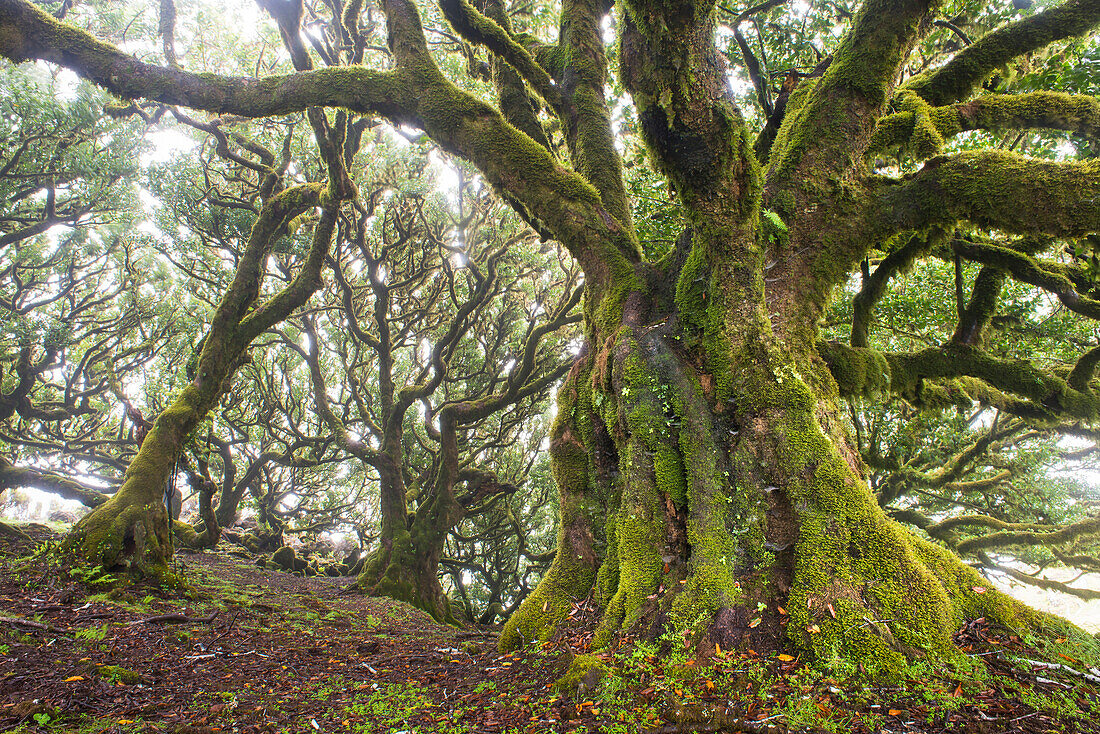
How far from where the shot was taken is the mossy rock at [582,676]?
3.17 m

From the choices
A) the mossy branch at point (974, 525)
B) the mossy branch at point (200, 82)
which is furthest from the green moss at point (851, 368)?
the mossy branch at point (974, 525)

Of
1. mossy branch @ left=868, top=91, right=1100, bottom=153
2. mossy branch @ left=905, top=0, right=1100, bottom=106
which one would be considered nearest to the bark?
mossy branch @ left=868, top=91, right=1100, bottom=153

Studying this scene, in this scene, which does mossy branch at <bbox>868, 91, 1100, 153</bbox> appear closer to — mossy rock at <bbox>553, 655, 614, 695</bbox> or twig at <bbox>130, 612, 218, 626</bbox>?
mossy rock at <bbox>553, 655, 614, 695</bbox>

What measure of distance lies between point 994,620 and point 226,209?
14070mm

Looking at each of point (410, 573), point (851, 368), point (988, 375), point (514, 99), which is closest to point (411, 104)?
point (514, 99)

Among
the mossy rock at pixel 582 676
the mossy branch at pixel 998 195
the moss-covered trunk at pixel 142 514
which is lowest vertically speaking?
the mossy rock at pixel 582 676

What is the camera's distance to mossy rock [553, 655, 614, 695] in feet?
10.4

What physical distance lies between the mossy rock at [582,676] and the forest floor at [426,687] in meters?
0.04

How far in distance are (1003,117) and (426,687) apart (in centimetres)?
724

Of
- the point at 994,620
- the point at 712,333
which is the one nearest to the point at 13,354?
the point at 712,333

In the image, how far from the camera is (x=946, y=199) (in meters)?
4.56

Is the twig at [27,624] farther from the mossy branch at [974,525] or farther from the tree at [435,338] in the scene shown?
the mossy branch at [974,525]

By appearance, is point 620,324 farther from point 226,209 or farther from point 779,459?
point 226,209

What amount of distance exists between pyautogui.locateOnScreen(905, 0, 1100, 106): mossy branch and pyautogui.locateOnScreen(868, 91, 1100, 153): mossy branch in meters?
0.39
